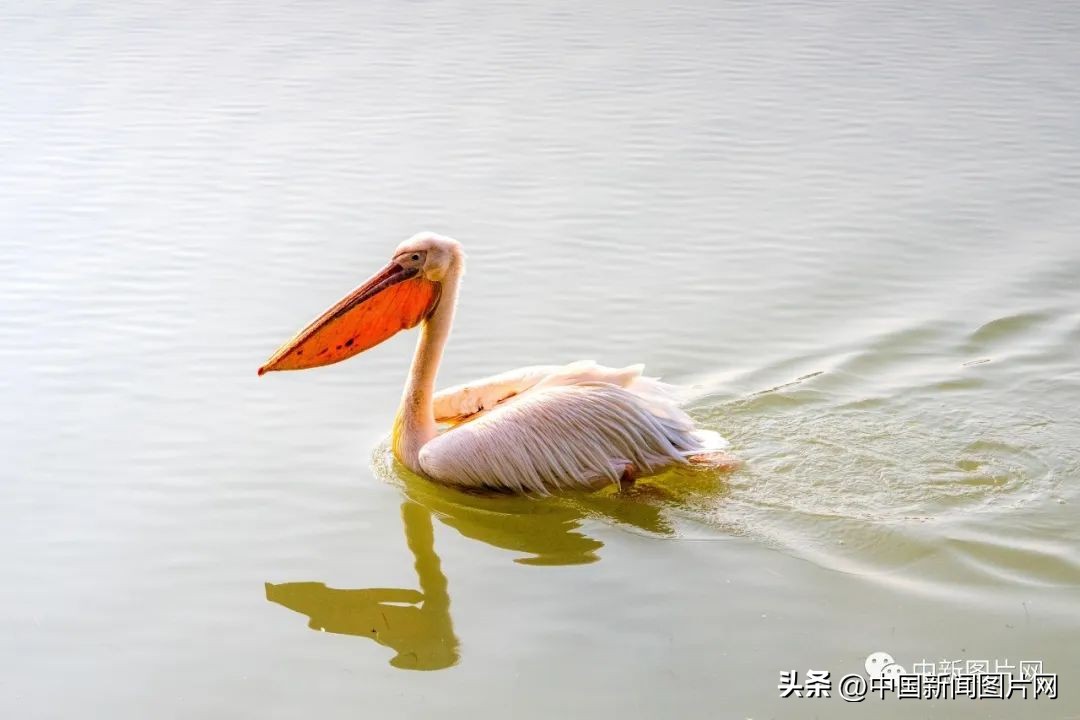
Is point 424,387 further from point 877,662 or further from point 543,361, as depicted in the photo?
point 877,662

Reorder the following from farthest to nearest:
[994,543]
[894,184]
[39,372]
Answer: [894,184], [39,372], [994,543]

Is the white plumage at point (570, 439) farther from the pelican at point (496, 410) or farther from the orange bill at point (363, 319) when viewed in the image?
the orange bill at point (363, 319)

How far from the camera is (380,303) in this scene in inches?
195

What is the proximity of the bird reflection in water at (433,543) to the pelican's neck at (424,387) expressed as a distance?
113 mm

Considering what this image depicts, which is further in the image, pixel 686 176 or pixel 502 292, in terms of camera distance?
pixel 686 176

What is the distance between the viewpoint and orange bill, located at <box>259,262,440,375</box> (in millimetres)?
4875

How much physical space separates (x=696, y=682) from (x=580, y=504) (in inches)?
45.9

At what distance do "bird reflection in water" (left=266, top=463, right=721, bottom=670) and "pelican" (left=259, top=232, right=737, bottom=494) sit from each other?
0.22ft

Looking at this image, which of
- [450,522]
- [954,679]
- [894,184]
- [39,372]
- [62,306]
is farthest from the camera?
[894,184]

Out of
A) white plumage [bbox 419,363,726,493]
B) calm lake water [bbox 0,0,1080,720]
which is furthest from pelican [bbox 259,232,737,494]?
calm lake water [bbox 0,0,1080,720]

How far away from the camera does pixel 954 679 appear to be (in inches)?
143

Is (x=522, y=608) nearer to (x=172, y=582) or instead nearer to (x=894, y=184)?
(x=172, y=582)

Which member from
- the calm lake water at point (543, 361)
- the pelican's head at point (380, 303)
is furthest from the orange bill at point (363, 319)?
the calm lake water at point (543, 361)

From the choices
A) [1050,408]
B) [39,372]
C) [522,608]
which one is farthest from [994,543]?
[39,372]
